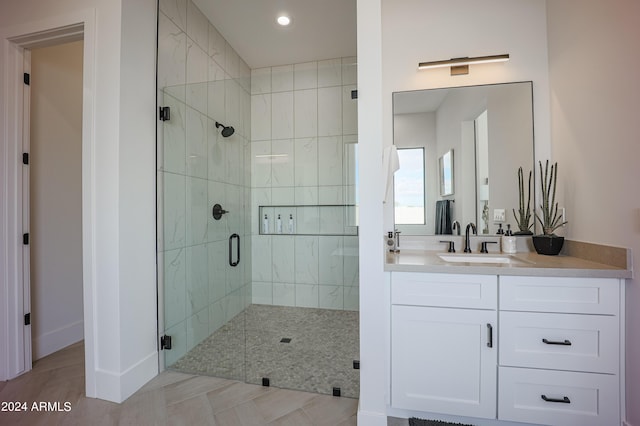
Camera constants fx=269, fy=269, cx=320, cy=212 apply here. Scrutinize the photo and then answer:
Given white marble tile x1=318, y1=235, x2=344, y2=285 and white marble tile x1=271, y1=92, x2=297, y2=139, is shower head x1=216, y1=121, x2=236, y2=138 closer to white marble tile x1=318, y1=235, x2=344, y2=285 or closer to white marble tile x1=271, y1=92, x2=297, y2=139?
white marble tile x1=271, y1=92, x2=297, y2=139

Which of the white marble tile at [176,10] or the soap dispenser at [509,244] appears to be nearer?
the soap dispenser at [509,244]

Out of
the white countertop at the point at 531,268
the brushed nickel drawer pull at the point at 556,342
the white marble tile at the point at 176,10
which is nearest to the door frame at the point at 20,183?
the white marble tile at the point at 176,10

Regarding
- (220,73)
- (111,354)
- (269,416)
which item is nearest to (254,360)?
(269,416)

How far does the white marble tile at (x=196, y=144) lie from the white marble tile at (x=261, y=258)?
0.83m

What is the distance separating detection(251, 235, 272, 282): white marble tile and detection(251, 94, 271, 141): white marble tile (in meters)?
1.04

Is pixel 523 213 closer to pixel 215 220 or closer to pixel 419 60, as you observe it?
pixel 419 60

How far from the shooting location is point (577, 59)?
64.3 inches

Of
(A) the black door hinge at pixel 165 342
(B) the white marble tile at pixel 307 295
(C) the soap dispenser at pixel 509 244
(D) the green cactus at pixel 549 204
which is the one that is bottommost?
(A) the black door hinge at pixel 165 342

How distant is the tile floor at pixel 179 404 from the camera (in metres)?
1.51

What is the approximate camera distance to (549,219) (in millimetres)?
1800

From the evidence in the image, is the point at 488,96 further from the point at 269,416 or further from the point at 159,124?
the point at 269,416

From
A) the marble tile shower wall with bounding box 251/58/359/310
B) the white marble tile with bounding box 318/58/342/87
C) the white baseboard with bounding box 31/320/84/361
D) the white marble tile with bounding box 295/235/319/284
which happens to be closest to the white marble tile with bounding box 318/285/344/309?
the marble tile shower wall with bounding box 251/58/359/310

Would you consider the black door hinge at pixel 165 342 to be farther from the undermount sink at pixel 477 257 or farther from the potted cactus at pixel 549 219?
the potted cactus at pixel 549 219

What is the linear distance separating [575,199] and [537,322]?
901 millimetres
